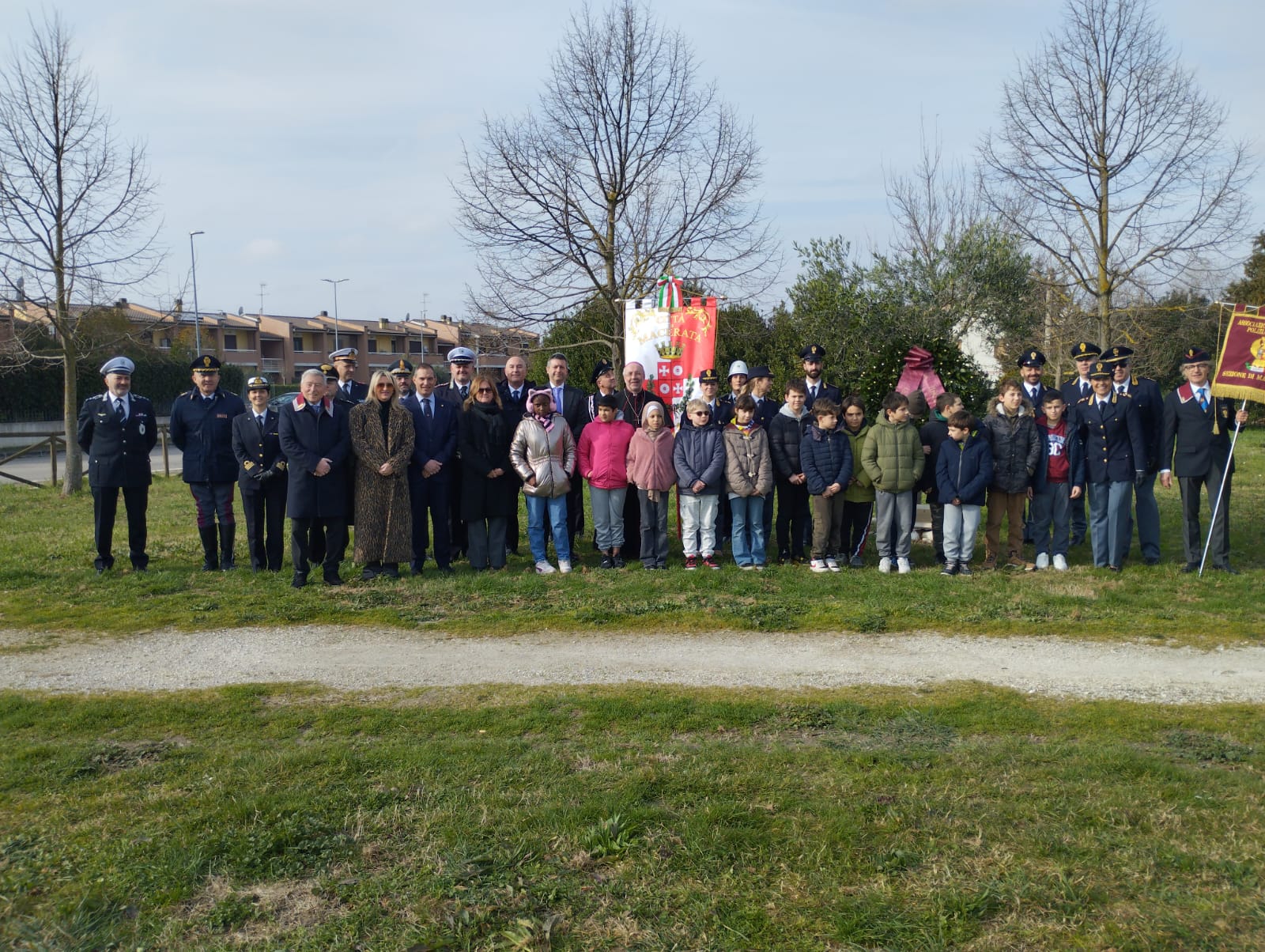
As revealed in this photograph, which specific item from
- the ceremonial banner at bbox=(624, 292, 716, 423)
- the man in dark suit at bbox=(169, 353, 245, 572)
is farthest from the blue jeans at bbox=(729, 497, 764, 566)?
the man in dark suit at bbox=(169, 353, 245, 572)

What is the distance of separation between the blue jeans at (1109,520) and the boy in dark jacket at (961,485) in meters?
1.20

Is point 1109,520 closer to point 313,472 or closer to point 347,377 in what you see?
point 313,472

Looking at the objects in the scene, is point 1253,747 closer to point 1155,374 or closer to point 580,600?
point 580,600

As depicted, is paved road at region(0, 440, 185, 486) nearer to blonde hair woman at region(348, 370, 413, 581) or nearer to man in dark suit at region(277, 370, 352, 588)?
man in dark suit at region(277, 370, 352, 588)

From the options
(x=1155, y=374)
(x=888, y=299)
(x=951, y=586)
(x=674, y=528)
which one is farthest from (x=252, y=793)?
(x=1155, y=374)

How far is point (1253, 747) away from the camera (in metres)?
5.05

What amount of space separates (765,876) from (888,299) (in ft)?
45.1

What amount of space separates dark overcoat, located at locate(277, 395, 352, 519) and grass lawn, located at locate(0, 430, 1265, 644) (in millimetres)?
718

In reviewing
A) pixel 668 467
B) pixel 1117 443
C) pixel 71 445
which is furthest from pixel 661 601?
pixel 71 445

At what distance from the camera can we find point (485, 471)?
9398 millimetres

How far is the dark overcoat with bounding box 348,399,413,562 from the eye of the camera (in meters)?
9.16

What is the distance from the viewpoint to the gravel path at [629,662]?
6.29 m

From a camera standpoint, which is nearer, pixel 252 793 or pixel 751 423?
pixel 252 793

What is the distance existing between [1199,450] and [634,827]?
8027 millimetres
